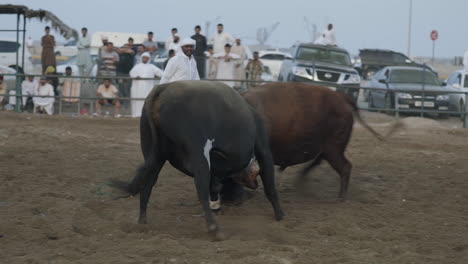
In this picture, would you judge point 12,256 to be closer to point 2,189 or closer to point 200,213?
point 200,213

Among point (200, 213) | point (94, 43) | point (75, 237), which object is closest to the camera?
point (75, 237)

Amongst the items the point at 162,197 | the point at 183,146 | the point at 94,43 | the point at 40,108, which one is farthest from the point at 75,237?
the point at 94,43

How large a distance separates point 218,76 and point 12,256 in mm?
12176

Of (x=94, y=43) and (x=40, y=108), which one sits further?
(x=94, y=43)

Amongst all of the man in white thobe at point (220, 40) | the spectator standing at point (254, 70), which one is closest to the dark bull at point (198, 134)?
the spectator standing at point (254, 70)

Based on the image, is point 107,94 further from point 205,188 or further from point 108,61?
point 205,188

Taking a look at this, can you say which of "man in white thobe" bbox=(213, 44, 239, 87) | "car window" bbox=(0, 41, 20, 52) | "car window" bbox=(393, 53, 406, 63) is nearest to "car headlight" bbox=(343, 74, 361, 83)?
"man in white thobe" bbox=(213, 44, 239, 87)

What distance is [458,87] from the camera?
60.0 ft

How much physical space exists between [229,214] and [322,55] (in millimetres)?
13138

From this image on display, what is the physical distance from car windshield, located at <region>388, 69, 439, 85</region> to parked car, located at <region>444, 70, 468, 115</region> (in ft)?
1.36

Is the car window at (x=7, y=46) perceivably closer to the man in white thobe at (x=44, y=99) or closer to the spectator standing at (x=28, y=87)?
the spectator standing at (x=28, y=87)

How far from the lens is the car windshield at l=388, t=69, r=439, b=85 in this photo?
59.2 feet

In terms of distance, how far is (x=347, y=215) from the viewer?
702 cm

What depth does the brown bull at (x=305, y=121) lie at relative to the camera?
7.51 m
